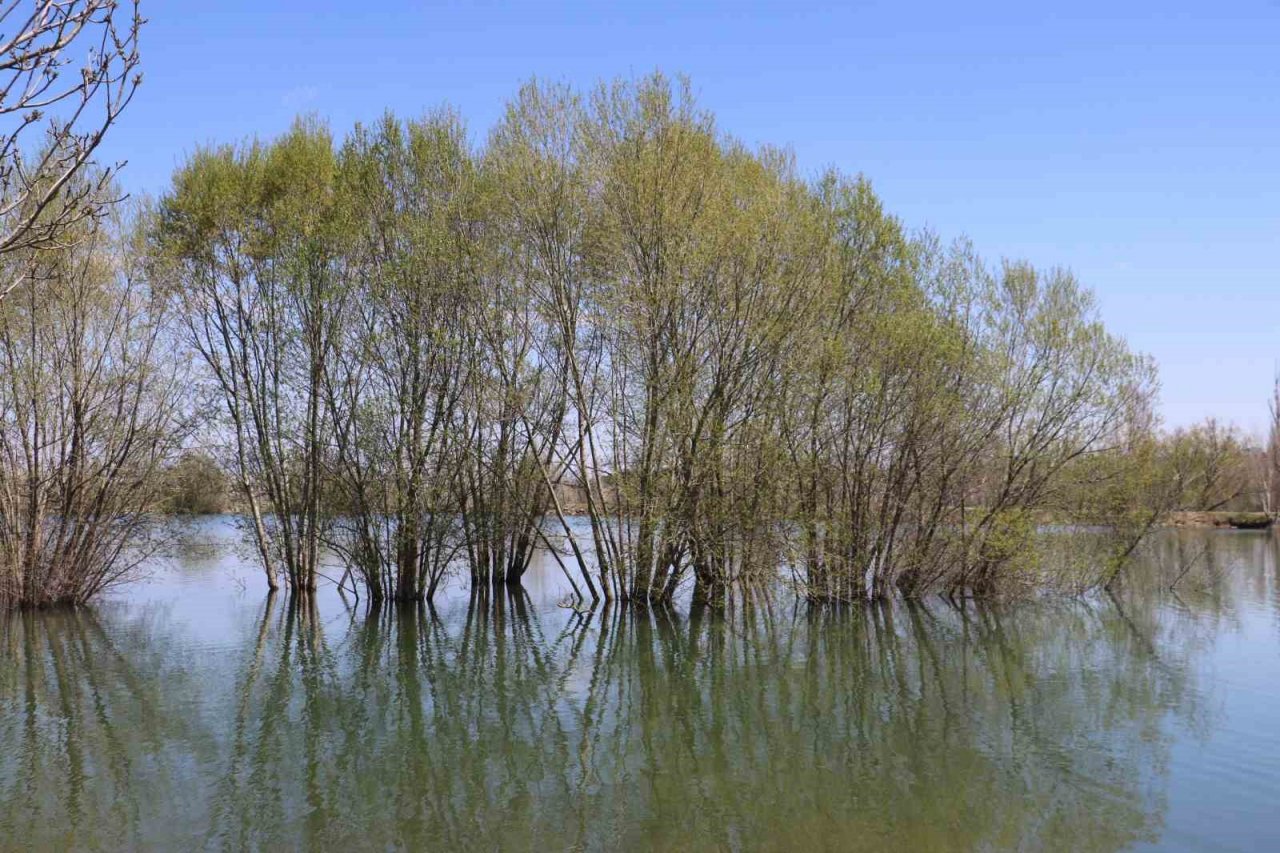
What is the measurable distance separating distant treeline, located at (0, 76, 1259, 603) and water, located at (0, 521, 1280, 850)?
8.05ft

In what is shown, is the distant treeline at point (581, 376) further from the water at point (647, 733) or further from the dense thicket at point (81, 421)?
the water at point (647, 733)

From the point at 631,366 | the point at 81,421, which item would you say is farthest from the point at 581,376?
the point at 81,421

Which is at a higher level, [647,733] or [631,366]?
[631,366]

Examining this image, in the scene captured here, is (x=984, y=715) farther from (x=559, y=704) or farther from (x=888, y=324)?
(x=888, y=324)

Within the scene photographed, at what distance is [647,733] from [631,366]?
33.3ft

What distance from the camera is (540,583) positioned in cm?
2853

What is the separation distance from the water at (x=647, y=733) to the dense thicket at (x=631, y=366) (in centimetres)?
256

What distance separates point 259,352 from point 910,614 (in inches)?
630

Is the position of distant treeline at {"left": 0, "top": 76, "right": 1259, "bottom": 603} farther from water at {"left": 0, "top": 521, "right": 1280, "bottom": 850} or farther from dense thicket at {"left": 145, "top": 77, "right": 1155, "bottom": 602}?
water at {"left": 0, "top": 521, "right": 1280, "bottom": 850}

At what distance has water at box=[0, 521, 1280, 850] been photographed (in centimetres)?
786

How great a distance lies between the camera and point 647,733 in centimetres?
1089

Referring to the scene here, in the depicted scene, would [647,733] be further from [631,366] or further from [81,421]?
[81,421]

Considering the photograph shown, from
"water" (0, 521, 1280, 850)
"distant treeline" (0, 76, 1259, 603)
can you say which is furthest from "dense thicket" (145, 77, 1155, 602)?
"water" (0, 521, 1280, 850)

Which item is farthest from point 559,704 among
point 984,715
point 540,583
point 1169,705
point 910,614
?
point 540,583
